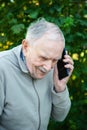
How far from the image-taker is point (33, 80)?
3.32 m

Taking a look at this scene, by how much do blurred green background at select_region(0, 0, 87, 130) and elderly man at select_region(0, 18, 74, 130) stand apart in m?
0.99

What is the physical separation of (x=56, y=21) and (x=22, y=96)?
51.9 inches

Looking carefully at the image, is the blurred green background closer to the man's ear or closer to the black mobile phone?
the black mobile phone

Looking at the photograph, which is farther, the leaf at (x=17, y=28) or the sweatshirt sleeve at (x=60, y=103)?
the leaf at (x=17, y=28)

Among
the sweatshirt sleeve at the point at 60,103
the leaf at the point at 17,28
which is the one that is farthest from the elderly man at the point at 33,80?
the leaf at the point at 17,28

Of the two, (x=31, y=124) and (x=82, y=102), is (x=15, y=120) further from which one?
(x=82, y=102)

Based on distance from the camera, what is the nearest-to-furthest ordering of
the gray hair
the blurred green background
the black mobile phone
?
the gray hair → the black mobile phone → the blurred green background

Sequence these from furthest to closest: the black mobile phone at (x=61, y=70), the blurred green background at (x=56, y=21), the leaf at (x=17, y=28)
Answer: the blurred green background at (x=56, y=21) → the leaf at (x=17, y=28) → the black mobile phone at (x=61, y=70)

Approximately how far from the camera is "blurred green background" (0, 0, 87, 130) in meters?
4.38

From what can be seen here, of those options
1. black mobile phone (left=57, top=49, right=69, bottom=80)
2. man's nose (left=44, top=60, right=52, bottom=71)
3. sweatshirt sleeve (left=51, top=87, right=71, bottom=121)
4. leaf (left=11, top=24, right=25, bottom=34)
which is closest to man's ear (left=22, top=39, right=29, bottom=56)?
man's nose (left=44, top=60, right=52, bottom=71)

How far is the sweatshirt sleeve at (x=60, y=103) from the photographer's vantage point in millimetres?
3424

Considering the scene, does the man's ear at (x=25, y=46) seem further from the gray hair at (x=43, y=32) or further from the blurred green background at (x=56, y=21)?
the blurred green background at (x=56, y=21)

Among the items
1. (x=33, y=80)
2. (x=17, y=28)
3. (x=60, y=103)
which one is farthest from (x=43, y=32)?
(x=17, y=28)

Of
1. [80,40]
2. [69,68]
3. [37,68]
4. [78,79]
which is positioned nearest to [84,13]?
[80,40]
